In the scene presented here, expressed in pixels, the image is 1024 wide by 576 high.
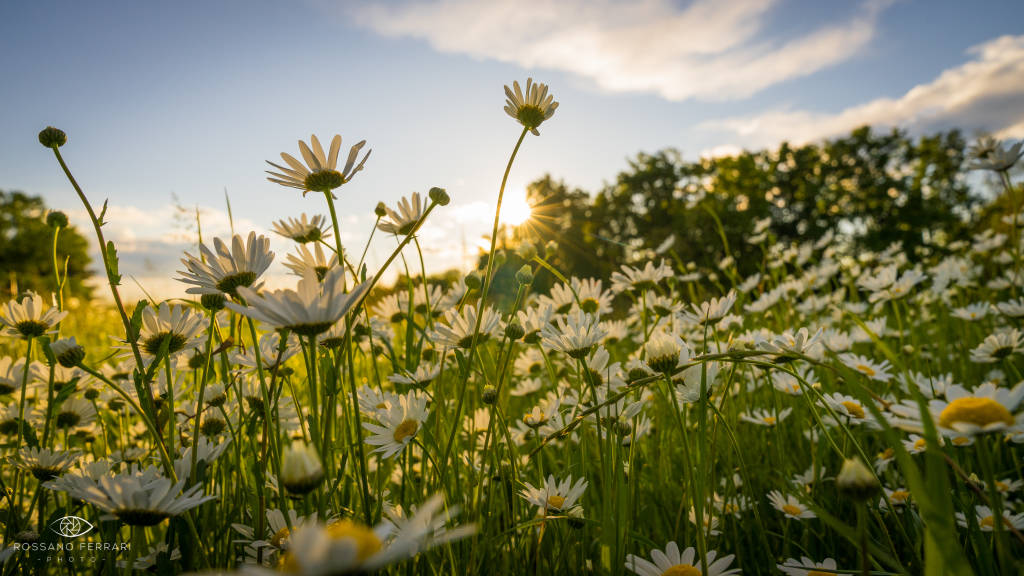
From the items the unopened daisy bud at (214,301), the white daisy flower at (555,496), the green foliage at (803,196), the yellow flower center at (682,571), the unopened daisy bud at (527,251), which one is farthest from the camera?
the green foliage at (803,196)

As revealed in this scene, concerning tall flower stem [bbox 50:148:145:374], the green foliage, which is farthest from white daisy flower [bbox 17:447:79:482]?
the green foliage

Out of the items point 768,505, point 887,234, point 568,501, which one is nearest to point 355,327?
point 568,501

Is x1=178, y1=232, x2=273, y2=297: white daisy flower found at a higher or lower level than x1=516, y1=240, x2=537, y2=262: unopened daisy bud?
lower

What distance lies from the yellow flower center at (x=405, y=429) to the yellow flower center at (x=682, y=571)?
19.7 inches

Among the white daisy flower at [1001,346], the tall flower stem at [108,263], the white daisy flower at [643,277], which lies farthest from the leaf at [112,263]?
the white daisy flower at [1001,346]

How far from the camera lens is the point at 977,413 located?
2.05 ft

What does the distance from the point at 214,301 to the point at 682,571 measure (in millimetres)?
917

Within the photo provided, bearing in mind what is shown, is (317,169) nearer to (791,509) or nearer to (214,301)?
(214,301)

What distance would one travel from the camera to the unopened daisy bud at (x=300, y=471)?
1.62ft

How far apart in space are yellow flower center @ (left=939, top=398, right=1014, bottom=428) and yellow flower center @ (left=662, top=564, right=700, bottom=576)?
0.41m

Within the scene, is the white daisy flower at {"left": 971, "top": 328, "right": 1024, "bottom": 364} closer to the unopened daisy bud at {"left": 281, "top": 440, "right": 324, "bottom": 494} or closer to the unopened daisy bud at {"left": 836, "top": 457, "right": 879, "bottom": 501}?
the unopened daisy bud at {"left": 836, "top": 457, "right": 879, "bottom": 501}

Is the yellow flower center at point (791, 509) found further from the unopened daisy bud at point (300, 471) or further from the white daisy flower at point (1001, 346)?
the unopened daisy bud at point (300, 471)

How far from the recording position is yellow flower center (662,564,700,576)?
2.59 ft

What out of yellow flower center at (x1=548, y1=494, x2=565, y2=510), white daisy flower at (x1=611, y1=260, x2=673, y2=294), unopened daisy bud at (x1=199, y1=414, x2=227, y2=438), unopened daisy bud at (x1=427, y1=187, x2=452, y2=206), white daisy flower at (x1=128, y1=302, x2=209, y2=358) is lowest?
yellow flower center at (x1=548, y1=494, x2=565, y2=510)
